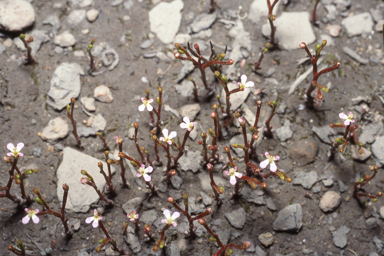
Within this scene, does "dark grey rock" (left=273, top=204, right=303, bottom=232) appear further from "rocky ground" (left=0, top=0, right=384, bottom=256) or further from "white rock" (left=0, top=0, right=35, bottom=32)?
"white rock" (left=0, top=0, right=35, bottom=32)

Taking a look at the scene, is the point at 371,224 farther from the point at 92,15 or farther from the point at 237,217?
the point at 92,15

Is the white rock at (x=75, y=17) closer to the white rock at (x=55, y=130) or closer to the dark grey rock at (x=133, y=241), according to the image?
the white rock at (x=55, y=130)

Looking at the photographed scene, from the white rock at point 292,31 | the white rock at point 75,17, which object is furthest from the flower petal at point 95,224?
the white rock at point 292,31

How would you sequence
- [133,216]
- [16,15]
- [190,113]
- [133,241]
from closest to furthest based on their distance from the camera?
[133,216], [133,241], [190,113], [16,15]

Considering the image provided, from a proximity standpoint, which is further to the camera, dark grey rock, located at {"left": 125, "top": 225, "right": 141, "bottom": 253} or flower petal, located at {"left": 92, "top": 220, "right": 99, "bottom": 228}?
dark grey rock, located at {"left": 125, "top": 225, "right": 141, "bottom": 253}

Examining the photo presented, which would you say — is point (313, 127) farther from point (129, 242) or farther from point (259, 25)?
point (129, 242)

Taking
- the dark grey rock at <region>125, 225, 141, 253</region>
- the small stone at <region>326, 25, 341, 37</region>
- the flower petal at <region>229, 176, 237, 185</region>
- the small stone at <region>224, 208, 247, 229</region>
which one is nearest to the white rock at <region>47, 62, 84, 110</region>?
the dark grey rock at <region>125, 225, 141, 253</region>

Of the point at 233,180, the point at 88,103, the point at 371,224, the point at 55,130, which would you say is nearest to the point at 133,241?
the point at 233,180
